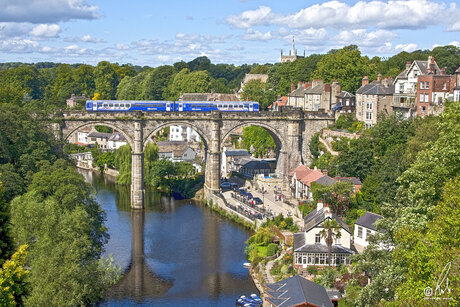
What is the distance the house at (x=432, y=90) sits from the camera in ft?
197

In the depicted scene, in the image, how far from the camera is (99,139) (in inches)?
4060

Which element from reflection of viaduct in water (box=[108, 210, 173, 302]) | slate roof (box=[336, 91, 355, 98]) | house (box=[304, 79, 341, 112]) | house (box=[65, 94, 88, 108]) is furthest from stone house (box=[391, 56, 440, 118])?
house (box=[65, 94, 88, 108])

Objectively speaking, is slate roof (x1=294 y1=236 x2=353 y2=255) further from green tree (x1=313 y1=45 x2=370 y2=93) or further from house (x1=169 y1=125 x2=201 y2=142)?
house (x1=169 y1=125 x2=201 y2=142)

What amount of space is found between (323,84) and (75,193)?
149ft

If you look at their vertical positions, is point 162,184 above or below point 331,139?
below

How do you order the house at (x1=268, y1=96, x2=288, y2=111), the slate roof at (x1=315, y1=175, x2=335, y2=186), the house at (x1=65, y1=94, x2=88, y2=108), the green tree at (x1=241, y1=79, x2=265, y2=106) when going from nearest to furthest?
the slate roof at (x1=315, y1=175, x2=335, y2=186) → the house at (x1=268, y1=96, x2=288, y2=111) → the green tree at (x1=241, y1=79, x2=265, y2=106) → the house at (x1=65, y1=94, x2=88, y2=108)

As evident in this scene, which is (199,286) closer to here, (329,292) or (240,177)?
(329,292)

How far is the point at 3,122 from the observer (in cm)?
5128

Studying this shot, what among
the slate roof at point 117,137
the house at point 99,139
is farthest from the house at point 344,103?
the house at point 99,139

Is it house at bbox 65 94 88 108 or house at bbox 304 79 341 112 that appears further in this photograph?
house at bbox 65 94 88 108

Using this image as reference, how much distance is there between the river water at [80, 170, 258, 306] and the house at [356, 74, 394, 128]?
71.0ft

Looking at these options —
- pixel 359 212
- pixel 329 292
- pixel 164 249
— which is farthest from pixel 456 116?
pixel 164 249

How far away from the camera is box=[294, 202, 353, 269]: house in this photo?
42469 mm

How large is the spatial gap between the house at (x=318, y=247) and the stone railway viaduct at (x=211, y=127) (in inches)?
1003
